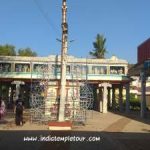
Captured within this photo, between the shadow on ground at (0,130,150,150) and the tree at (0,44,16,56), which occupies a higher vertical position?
the tree at (0,44,16,56)

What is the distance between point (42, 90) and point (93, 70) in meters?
26.8

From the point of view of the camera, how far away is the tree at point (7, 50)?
291 ft

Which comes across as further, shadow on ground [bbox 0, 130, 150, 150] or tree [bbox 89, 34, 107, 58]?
tree [bbox 89, 34, 107, 58]

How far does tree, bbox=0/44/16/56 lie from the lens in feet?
291

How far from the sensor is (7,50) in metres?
90.1

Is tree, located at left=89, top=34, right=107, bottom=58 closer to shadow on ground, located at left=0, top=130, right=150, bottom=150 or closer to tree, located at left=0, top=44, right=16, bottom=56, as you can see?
tree, located at left=0, top=44, right=16, bottom=56

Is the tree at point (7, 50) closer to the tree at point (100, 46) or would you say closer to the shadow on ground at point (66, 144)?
the tree at point (100, 46)

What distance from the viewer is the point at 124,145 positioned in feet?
54.1

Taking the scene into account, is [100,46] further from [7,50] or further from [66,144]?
[66,144]

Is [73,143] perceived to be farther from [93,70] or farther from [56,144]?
[93,70]

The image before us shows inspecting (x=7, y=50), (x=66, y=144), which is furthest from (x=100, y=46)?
(x=66, y=144)

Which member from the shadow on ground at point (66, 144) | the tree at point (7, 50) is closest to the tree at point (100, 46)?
the tree at point (7, 50)

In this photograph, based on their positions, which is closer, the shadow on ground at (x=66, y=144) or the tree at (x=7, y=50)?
the shadow on ground at (x=66, y=144)

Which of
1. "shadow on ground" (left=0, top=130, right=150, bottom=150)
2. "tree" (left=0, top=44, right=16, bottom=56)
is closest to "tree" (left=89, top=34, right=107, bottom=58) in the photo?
"tree" (left=0, top=44, right=16, bottom=56)
